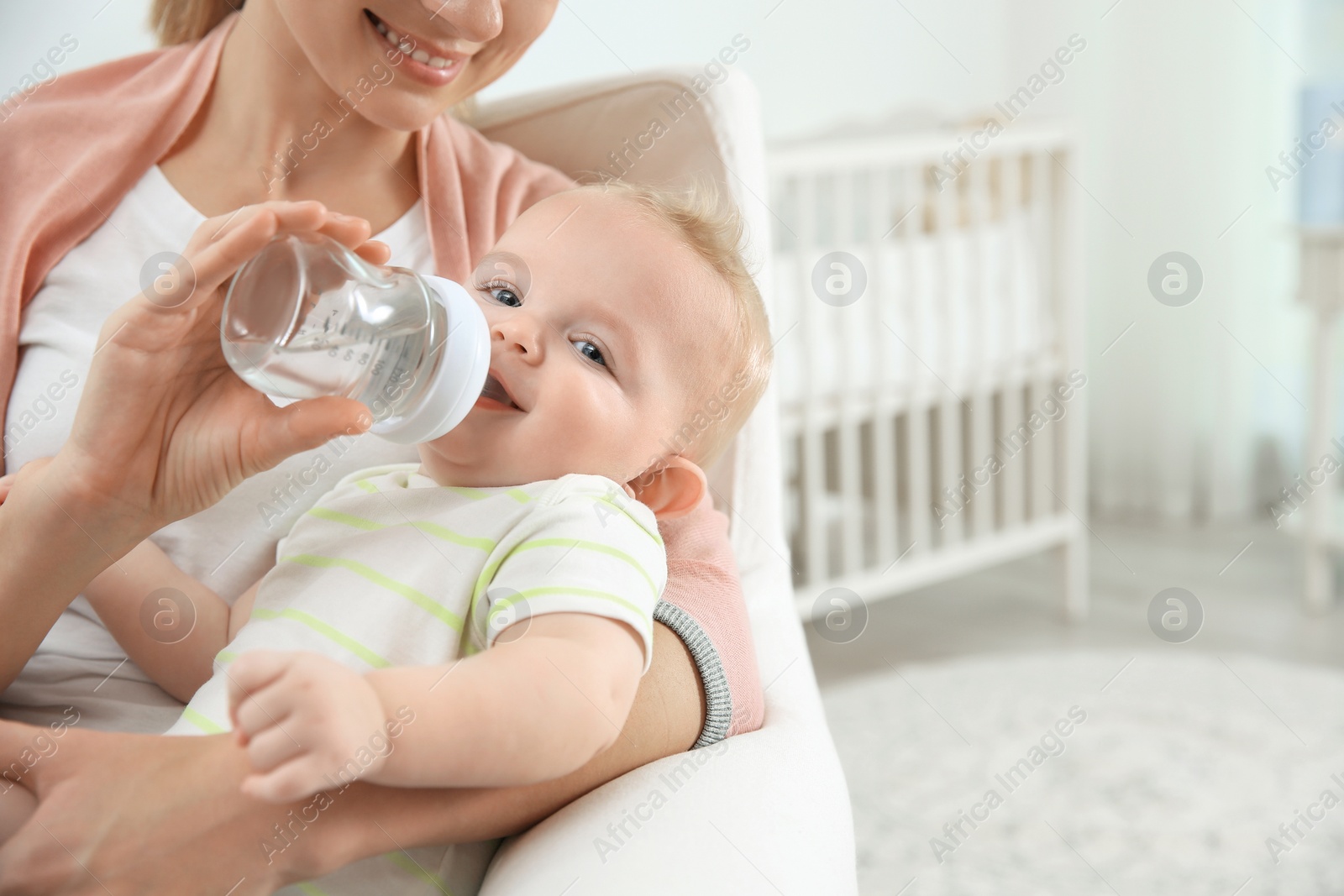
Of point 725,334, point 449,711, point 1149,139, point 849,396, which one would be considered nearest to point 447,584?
point 449,711

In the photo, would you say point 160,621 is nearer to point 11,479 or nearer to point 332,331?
point 11,479

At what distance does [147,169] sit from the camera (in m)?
0.96

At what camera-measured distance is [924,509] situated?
239 cm

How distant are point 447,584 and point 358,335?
0.17m

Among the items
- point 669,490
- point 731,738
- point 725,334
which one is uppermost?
point 725,334

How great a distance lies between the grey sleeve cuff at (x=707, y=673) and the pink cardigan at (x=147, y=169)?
0.06ft

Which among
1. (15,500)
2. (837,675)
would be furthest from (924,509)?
(15,500)

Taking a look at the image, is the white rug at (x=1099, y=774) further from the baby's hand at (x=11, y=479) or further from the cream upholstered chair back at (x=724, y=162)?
the baby's hand at (x=11, y=479)

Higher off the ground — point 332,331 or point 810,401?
point 332,331

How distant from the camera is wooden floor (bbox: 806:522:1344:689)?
7.85ft

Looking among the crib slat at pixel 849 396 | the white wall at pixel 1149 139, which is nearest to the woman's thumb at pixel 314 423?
the crib slat at pixel 849 396

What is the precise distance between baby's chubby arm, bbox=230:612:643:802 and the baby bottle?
0.49ft

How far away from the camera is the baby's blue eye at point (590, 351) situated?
771 mm

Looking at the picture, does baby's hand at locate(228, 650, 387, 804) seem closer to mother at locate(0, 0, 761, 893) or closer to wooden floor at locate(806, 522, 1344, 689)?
mother at locate(0, 0, 761, 893)
